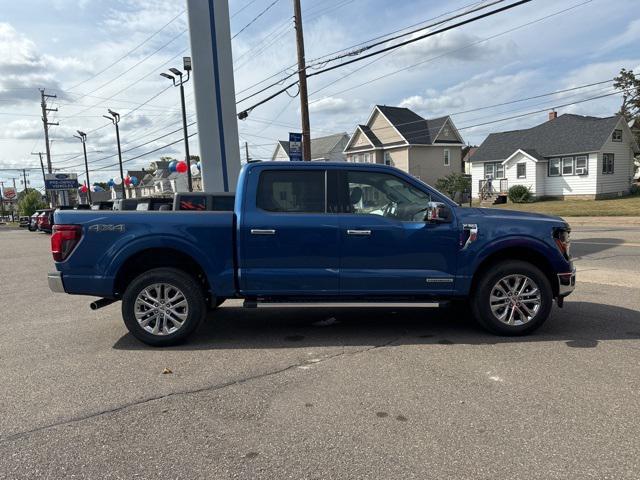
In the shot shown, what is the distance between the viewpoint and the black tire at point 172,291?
503 centimetres

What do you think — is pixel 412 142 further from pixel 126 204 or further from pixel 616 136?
pixel 126 204

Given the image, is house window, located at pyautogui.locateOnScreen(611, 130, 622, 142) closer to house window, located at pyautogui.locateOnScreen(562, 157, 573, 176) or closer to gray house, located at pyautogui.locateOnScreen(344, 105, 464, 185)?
house window, located at pyautogui.locateOnScreen(562, 157, 573, 176)

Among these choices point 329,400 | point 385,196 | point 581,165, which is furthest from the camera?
point 581,165

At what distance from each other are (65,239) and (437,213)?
3937 mm

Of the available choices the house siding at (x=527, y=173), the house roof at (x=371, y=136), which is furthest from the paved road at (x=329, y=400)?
the house roof at (x=371, y=136)

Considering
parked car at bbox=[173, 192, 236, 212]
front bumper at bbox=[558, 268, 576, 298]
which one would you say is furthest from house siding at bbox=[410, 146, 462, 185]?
front bumper at bbox=[558, 268, 576, 298]

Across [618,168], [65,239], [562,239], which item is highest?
[618,168]

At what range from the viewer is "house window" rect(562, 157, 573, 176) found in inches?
1326

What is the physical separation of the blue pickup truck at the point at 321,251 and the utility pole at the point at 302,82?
37.6 feet

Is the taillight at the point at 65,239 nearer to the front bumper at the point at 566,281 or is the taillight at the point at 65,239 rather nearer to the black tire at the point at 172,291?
the black tire at the point at 172,291

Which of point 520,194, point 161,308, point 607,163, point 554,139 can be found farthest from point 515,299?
point 554,139

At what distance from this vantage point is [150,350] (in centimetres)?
508

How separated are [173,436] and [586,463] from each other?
2.67 meters

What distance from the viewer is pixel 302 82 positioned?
16453mm
